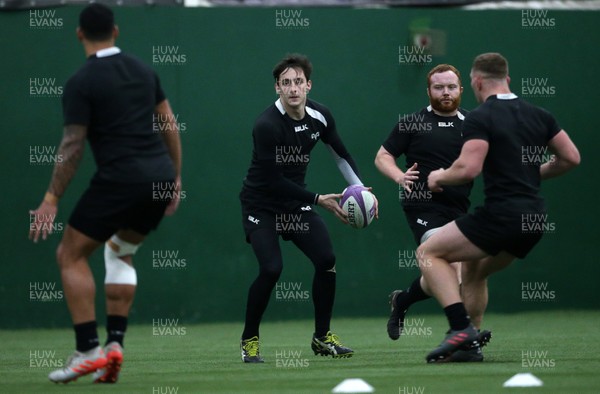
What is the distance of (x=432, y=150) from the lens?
391 inches

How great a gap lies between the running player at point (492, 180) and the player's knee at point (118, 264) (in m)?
2.07

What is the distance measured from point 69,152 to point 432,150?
3523 millimetres

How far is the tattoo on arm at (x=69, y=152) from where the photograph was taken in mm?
7309

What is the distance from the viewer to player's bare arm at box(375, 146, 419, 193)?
940cm

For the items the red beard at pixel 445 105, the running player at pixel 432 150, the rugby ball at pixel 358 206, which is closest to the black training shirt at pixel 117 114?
the rugby ball at pixel 358 206

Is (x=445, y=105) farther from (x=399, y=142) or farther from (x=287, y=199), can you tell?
(x=287, y=199)

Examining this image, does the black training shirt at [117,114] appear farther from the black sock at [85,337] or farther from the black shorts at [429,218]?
the black shorts at [429,218]

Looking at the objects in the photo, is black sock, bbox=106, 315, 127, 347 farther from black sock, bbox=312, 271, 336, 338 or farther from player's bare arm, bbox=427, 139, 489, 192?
black sock, bbox=312, 271, 336, 338

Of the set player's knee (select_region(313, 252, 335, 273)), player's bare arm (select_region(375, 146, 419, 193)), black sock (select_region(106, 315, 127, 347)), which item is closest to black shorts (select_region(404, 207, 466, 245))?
player's bare arm (select_region(375, 146, 419, 193))

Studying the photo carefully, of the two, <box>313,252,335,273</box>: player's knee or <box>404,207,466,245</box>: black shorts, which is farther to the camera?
<box>404,207,466,245</box>: black shorts

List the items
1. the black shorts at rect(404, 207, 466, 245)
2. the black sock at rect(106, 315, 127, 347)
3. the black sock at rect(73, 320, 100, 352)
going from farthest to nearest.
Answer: the black shorts at rect(404, 207, 466, 245), the black sock at rect(106, 315, 127, 347), the black sock at rect(73, 320, 100, 352)

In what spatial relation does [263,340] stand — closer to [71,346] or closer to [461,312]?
[71,346]

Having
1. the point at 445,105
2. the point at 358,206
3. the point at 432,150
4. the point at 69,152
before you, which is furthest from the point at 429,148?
the point at 69,152

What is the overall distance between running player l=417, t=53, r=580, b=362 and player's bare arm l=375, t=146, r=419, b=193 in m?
0.94
